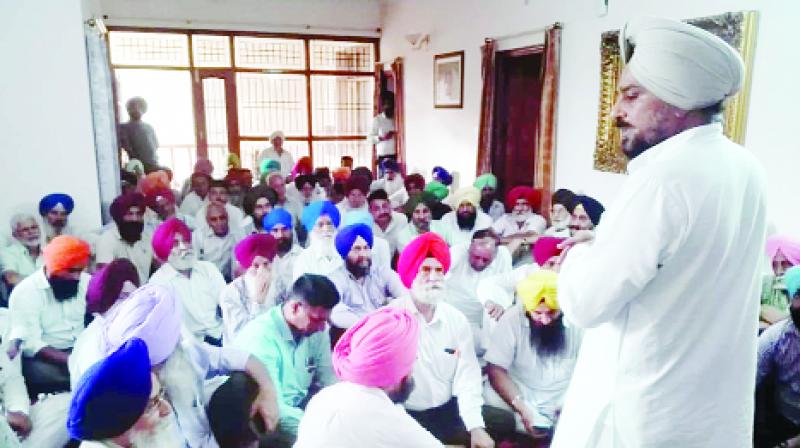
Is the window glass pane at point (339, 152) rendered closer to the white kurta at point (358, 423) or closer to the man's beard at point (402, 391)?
the man's beard at point (402, 391)

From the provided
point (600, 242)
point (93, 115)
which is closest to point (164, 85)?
point (93, 115)

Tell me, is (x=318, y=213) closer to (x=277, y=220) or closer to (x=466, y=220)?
(x=277, y=220)

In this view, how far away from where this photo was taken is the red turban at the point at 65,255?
10.2ft

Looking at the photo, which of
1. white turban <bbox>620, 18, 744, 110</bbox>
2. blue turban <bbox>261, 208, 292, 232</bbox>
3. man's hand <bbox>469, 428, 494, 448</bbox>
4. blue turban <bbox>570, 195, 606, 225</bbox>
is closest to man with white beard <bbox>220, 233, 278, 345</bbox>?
blue turban <bbox>261, 208, 292, 232</bbox>

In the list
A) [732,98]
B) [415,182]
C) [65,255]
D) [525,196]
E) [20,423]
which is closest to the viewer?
[20,423]

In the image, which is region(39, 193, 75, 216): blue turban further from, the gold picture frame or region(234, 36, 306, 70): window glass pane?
region(234, 36, 306, 70): window glass pane

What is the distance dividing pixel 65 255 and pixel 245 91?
6.59 meters

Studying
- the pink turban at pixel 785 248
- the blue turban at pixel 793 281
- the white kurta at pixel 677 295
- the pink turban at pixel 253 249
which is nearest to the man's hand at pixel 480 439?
the white kurta at pixel 677 295

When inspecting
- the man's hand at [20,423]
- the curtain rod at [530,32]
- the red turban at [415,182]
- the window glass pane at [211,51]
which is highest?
the window glass pane at [211,51]

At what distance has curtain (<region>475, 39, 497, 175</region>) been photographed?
245 inches

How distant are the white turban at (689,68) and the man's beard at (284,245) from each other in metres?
3.18

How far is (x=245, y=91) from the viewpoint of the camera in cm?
928

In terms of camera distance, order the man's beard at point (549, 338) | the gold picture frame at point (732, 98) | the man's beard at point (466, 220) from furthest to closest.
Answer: the man's beard at point (466, 220), the gold picture frame at point (732, 98), the man's beard at point (549, 338)

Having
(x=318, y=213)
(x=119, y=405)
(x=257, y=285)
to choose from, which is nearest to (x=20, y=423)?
(x=257, y=285)
